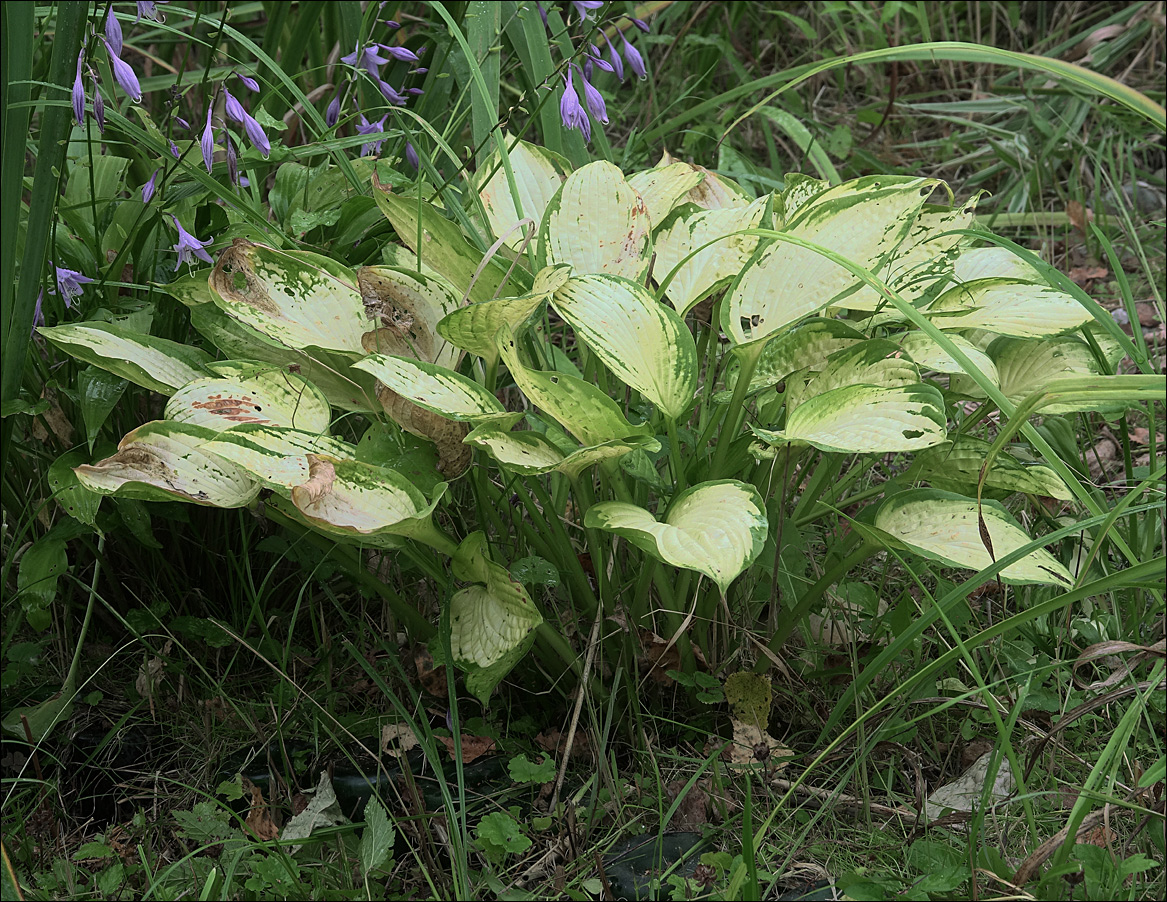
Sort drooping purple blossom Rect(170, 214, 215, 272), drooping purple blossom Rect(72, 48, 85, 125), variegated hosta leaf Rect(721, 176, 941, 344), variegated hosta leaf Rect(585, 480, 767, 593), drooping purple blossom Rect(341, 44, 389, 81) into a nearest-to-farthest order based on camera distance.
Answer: variegated hosta leaf Rect(585, 480, 767, 593) < drooping purple blossom Rect(72, 48, 85, 125) < variegated hosta leaf Rect(721, 176, 941, 344) < drooping purple blossom Rect(170, 214, 215, 272) < drooping purple blossom Rect(341, 44, 389, 81)

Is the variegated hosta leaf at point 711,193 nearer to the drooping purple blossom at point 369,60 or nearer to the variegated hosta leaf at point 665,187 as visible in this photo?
the variegated hosta leaf at point 665,187

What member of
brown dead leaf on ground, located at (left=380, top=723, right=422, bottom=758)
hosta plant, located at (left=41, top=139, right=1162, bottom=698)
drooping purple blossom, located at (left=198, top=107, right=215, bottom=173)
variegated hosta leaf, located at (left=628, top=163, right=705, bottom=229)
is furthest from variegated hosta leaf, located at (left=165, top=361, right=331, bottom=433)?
variegated hosta leaf, located at (left=628, top=163, right=705, bottom=229)

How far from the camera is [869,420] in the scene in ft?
3.13

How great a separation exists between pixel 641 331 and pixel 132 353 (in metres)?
0.51

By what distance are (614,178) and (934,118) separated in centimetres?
193

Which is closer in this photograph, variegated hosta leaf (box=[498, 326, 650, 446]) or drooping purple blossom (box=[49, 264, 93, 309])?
variegated hosta leaf (box=[498, 326, 650, 446])

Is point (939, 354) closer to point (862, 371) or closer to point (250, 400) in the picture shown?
point (862, 371)

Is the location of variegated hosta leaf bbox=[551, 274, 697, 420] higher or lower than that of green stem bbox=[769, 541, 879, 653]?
higher

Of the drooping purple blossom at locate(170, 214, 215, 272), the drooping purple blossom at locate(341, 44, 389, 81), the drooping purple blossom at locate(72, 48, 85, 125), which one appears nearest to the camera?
the drooping purple blossom at locate(72, 48, 85, 125)

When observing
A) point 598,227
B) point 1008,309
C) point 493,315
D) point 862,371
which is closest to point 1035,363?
point 1008,309

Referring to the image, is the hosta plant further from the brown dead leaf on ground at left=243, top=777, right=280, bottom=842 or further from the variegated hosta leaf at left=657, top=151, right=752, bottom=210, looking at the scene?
the brown dead leaf on ground at left=243, top=777, right=280, bottom=842

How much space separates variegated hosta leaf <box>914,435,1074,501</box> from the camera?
113cm

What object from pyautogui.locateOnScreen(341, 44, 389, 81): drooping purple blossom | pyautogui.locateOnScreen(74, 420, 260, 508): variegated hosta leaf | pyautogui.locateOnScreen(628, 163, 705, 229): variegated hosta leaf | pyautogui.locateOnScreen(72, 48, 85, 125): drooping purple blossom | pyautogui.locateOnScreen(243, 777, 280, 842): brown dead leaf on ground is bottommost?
pyautogui.locateOnScreen(243, 777, 280, 842): brown dead leaf on ground

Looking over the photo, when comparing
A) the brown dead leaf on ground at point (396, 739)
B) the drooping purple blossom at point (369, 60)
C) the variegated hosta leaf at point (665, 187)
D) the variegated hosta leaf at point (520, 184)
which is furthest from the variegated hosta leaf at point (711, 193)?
the brown dead leaf on ground at point (396, 739)
